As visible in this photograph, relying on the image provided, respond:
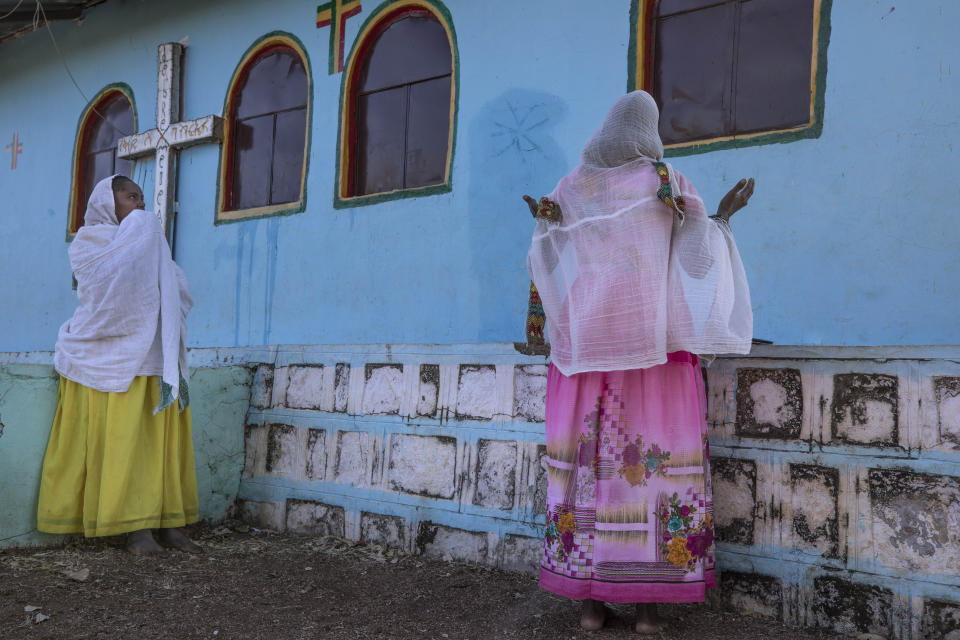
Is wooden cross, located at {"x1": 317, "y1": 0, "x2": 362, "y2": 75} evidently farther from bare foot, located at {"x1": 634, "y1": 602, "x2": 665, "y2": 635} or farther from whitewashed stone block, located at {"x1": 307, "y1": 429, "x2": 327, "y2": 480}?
bare foot, located at {"x1": 634, "y1": 602, "x2": 665, "y2": 635}

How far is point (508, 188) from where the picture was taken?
4984mm

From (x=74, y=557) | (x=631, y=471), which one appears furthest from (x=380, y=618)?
(x=74, y=557)

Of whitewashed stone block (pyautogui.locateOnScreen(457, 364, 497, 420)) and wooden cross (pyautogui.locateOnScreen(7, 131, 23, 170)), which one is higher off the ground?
wooden cross (pyautogui.locateOnScreen(7, 131, 23, 170))

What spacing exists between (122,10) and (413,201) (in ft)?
12.7

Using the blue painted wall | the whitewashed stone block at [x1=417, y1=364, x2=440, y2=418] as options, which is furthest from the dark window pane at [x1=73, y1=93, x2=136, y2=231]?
the whitewashed stone block at [x1=417, y1=364, x2=440, y2=418]

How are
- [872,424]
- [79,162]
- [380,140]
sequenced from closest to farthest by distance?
[872,424] < [380,140] < [79,162]

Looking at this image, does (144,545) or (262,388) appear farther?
(262,388)

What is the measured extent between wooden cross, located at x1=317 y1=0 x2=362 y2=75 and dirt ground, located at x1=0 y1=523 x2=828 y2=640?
11.2 feet

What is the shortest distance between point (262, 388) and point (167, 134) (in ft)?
9.60

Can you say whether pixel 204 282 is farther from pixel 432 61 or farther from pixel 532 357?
pixel 532 357

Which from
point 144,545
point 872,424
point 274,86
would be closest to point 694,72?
point 872,424

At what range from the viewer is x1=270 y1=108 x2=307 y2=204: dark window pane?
20.3ft

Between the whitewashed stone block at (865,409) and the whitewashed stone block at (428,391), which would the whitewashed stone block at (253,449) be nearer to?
the whitewashed stone block at (428,391)

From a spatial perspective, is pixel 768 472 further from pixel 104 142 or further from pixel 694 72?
pixel 104 142
